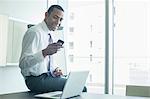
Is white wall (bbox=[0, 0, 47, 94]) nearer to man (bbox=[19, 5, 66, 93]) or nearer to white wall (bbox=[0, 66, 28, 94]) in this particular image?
white wall (bbox=[0, 66, 28, 94])

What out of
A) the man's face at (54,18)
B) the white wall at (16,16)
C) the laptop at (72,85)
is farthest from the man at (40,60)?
the white wall at (16,16)

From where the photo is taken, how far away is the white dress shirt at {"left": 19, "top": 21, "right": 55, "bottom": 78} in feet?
6.13

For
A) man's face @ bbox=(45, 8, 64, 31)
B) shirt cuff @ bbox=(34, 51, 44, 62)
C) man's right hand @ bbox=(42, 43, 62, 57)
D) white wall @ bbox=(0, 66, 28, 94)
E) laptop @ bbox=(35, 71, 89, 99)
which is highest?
man's face @ bbox=(45, 8, 64, 31)

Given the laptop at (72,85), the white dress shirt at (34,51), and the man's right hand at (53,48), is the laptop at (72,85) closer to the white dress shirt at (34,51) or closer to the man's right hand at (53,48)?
the man's right hand at (53,48)

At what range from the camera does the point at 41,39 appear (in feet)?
7.05

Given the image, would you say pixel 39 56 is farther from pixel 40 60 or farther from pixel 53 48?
pixel 53 48

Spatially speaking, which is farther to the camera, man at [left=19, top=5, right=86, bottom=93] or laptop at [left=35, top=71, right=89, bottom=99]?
man at [left=19, top=5, right=86, bottom=93]

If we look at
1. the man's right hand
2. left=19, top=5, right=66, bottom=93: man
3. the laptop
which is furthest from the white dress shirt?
the laptop

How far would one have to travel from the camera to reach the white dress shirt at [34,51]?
187 centimetres

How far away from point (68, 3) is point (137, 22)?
1358 mm

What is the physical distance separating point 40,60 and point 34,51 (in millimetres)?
149

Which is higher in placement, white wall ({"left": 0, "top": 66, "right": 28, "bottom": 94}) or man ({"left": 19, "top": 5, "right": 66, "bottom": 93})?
man ({"left": 19, "top": 5, "right": 66, "bottom": 93})

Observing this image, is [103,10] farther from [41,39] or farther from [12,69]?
[41,39]

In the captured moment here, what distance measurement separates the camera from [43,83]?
202 centimetres
